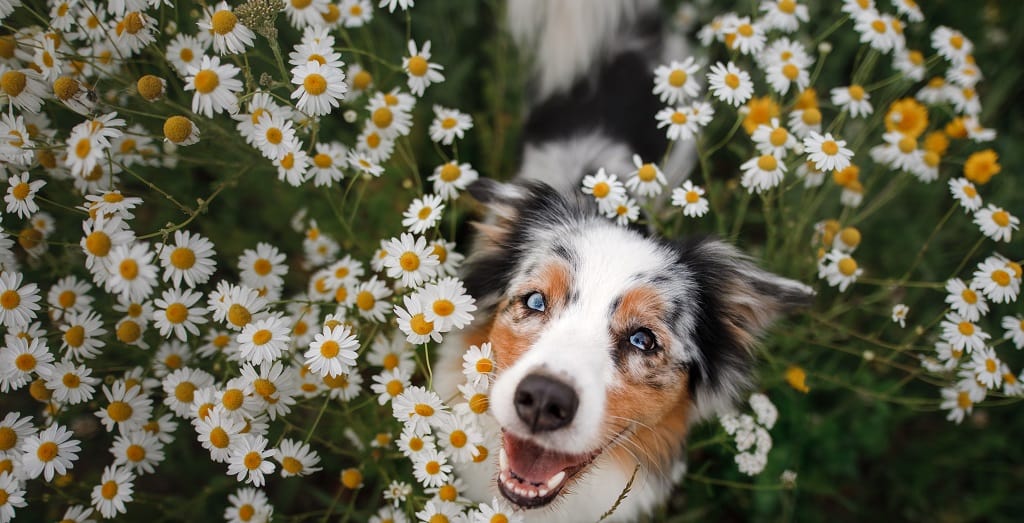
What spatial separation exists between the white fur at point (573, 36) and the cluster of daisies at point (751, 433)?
1.97 metres

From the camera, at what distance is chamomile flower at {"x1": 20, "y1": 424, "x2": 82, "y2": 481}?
1.76 metres

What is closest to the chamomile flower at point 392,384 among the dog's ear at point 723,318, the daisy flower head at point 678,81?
the dog's ear at point 723,318

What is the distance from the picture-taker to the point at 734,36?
7.94 ft

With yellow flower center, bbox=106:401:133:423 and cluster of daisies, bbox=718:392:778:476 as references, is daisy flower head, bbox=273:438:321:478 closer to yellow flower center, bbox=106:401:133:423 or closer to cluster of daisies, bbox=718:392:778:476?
yellow flower center, bbox=106:401:133:423

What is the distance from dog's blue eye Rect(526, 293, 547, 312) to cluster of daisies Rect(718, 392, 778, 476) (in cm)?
76

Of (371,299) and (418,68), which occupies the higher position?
(418,68)

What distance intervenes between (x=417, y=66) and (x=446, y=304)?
870 millimetres

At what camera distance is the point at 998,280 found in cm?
209

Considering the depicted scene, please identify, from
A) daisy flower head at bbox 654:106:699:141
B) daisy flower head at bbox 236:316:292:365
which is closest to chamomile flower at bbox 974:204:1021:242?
daisy flower head at bbox 654:106:699:141

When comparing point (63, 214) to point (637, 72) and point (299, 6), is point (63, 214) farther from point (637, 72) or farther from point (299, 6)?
point (637, 72)

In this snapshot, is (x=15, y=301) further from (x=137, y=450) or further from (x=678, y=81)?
(x=678, y=81)

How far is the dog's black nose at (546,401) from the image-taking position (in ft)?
5.55

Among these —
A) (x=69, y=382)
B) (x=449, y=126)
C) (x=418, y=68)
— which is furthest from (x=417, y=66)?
(x=69, y=382)

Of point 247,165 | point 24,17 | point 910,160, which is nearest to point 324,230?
point 247,165
